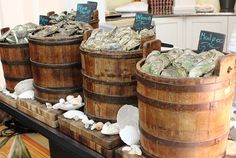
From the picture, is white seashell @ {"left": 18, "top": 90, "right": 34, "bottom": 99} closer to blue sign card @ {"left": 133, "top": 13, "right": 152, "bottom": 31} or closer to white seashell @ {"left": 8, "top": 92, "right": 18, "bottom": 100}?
white seashell @ {"left": 8, "top": 92, "right": 18, "bottom": 100}

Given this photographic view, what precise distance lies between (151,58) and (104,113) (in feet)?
1.30

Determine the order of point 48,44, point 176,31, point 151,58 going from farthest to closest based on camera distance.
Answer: point 176,31 < point 48,44 < point 151,58

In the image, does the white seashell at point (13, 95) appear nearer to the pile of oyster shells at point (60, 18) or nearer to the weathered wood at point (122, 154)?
the pile of oyster shells at point (60, 18)

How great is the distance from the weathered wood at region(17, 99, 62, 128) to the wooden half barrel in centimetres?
20

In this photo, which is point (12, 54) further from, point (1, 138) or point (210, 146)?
point (1, 138)

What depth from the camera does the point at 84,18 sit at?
2062 mm

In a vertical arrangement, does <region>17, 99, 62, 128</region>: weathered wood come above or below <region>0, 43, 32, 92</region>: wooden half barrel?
below

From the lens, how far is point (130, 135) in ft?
4.21

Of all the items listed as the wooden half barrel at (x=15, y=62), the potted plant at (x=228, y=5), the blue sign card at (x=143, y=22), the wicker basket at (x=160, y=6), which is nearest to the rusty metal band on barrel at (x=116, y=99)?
the blue sign card at (x=143, y=22)

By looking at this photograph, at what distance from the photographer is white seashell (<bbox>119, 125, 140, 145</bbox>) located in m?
1.27

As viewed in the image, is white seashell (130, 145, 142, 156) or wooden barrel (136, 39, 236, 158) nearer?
wooden barrel (136, 39, 236, 158)

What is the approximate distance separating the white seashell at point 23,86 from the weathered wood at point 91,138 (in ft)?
1.65

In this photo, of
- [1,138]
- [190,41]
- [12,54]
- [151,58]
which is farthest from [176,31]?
[151,58]

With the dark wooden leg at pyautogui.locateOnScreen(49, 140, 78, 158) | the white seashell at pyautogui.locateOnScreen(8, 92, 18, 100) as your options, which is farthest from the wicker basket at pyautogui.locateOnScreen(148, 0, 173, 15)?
the white seashell at pyautogui.locateOnScreen(8, 92, 18, 100)
